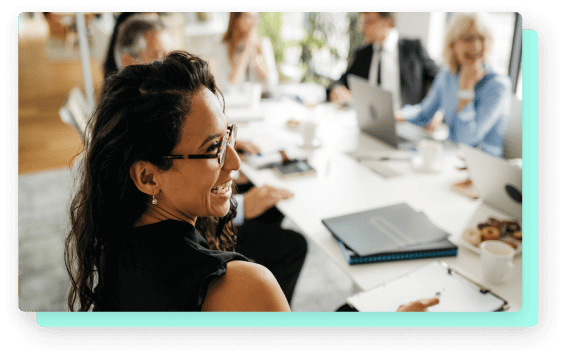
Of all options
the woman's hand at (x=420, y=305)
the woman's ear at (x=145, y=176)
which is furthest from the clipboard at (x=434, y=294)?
the woman's ear at (x=145, y=176)

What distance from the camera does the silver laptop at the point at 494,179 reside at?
1265 mm

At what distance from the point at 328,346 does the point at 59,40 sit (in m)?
4.98

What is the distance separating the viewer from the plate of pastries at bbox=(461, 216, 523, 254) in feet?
3.97

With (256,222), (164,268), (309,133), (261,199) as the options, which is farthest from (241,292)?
(309,133)

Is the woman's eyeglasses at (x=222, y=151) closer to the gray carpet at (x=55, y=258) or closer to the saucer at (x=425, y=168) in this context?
the gray carpet at (x=55, y=258)

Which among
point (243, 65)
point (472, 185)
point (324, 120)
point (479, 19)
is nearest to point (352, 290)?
point (472, 185)

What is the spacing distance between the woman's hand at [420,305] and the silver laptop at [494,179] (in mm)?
472

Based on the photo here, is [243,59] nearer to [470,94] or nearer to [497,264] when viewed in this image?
[470,94]

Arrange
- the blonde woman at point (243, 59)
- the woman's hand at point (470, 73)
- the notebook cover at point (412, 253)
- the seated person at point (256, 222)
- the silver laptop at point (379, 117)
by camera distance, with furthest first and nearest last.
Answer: the blonde woman at point (243, 59), the woman's hand at point (470, 73), the silver laptop at point (379, 117), the seated person at point (256, 222), the notebook cover at point (412, 253)

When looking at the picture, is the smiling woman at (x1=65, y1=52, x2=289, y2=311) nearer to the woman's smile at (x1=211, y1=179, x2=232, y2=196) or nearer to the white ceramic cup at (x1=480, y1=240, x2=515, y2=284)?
the woman's smile at (x1=211, y1=179, x2=232, y2=196)

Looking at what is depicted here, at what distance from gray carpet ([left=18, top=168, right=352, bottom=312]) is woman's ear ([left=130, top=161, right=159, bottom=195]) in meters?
0.26

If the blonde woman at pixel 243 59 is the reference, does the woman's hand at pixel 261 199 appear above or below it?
below

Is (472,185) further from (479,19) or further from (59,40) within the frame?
(59,40)

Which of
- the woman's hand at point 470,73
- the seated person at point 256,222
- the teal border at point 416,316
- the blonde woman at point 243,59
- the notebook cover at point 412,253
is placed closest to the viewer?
the teal border at point 416,316
